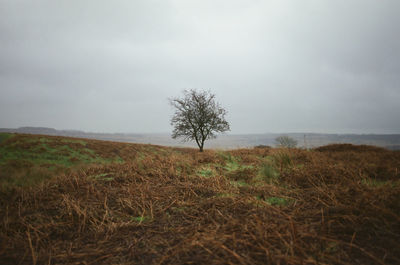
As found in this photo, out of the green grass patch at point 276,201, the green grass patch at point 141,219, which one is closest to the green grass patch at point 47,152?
the green grass patch at point 141,219

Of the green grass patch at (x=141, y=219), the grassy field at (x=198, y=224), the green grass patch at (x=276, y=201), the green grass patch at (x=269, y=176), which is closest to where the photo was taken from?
the grassy field at (x=198, y=224)

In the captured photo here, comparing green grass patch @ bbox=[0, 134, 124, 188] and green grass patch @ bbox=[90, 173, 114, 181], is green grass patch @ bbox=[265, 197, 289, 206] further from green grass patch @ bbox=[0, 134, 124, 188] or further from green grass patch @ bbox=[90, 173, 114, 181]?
green grass patch @ bbox=[0, 134, 124, 188]

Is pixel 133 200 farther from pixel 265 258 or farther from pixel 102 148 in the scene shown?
pixel 102 148

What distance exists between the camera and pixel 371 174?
3.40 metres

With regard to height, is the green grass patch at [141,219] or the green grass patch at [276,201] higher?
the green grass patch at [276,201]

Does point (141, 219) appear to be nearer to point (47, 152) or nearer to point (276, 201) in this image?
point (276, 201)

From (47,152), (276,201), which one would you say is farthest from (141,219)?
(47,152)

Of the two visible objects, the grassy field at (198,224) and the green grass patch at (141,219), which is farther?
the green grass patch at (141,219)

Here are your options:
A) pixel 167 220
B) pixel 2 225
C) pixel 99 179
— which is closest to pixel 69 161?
pixel 99 179

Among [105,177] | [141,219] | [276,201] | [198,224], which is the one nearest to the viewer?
[198,224]

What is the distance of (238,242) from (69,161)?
52.6 ft

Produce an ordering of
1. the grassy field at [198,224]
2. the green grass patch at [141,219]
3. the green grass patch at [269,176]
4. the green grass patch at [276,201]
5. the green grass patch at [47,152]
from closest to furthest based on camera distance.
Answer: the grassy field at [198,224] → the green grass patch at [141,219] → the green grass patch at [276,201] → the green grass patch at [269,176] → the green grass patch at [47,152]

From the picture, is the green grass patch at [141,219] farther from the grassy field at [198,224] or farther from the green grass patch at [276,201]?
the green grass patch at [276,201]

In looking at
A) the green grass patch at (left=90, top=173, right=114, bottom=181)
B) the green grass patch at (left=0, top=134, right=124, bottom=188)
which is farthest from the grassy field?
the green grass patch at (left=0, top=134, right=124, bottom=188)
